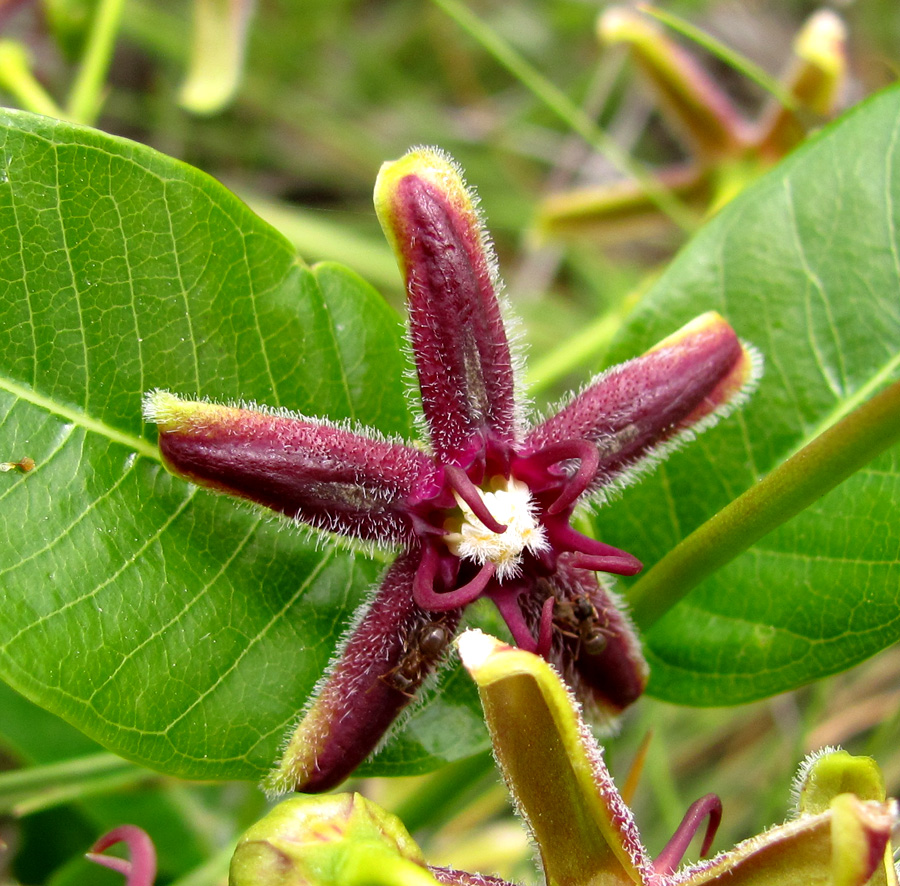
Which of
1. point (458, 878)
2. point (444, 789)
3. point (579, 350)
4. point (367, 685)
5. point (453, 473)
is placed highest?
point (453, 473)

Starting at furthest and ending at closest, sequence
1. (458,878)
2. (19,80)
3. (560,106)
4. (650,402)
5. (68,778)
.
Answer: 1. (560,106)
2. (19,80)
3. (68,778)
4. (650,402)
5. (458,878)

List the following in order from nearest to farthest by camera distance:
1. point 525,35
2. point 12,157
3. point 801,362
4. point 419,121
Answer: point 12,157, point 801,362, point 419,121, point 525,35

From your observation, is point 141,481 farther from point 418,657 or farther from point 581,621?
point 581,621

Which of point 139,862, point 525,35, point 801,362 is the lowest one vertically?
point 139,862

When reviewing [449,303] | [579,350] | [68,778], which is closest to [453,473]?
[449,303]

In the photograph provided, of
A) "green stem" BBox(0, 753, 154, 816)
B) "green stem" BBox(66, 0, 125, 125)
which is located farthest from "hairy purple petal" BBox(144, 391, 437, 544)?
"green stem" BBox(66, 0, 125, 125)

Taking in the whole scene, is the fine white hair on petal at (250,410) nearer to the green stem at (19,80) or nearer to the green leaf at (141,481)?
the green leaf at (141,481)

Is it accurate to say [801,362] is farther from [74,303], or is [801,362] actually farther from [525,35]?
[525,35]

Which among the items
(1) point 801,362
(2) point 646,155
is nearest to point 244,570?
(1) point 801,362
